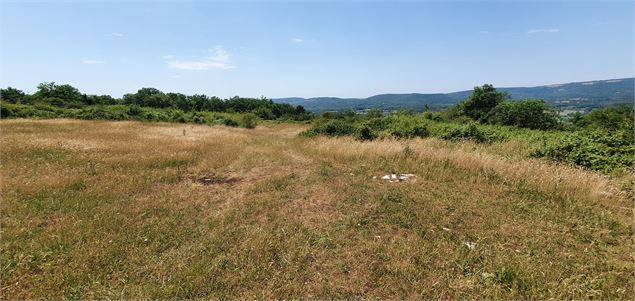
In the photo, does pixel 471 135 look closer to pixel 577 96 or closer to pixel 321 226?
pixel 321 226

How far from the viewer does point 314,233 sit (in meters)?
4.66

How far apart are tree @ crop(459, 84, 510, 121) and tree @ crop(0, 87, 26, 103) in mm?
58554

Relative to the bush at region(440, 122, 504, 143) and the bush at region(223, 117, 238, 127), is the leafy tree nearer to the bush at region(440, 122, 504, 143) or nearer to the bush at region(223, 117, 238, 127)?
the bush at region(223, 117, 238, 127)

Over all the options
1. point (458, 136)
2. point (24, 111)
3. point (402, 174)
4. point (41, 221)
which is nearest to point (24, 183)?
point (41, 221)

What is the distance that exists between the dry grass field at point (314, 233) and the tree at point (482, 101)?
22266 millimetres

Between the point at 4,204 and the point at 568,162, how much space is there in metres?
13.6

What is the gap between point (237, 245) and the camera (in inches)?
168

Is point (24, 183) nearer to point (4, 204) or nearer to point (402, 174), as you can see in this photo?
point (4, 204)

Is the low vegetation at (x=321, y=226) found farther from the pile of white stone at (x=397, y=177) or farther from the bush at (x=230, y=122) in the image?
the bush at (x=230, y=122)

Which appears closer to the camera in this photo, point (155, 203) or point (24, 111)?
point (155, 203)

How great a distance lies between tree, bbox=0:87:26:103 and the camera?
4252 cm

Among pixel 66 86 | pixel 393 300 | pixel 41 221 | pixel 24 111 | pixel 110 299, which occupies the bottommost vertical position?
pixel 393 300

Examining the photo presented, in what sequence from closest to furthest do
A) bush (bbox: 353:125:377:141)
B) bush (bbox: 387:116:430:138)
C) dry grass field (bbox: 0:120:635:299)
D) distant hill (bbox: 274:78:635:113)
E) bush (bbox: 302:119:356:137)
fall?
dry grass field (bbox: 0:120:635:299)
bush (bbox: 353:125:377:141)
bush (bbox: 387:116:430:138)
bush (bbox: 302:119:356:137)
distant hill (bbox: 274:78:635:113)

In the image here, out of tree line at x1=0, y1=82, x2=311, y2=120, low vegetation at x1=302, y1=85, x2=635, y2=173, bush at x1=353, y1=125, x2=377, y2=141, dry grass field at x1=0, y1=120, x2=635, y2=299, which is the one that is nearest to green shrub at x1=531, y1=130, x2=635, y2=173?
low vegetation at x1=302, y1=85, x2=635, y2=173
